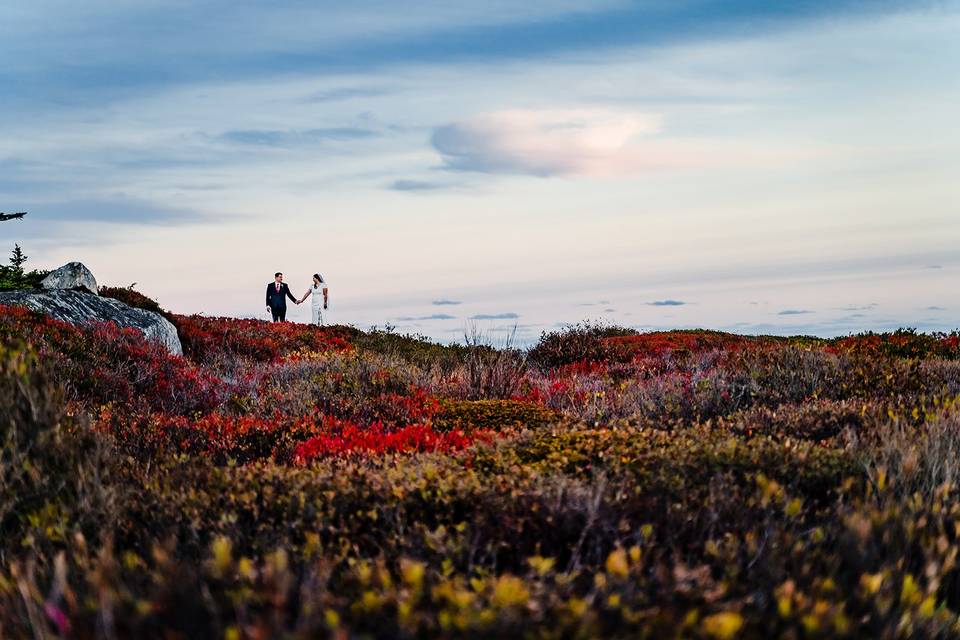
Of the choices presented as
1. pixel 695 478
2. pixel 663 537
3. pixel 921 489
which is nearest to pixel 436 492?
pixel 663 537

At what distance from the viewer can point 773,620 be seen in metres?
3.10

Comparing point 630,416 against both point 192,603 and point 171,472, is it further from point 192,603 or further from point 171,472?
point 192,603

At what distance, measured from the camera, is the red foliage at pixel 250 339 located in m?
18.5

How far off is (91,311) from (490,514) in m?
14.4

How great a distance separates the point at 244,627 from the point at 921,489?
443 cm

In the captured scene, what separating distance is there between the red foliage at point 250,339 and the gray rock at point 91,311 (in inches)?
31.7

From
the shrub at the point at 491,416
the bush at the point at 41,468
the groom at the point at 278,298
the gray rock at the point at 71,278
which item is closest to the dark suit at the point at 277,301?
the groom at the point at 278,298

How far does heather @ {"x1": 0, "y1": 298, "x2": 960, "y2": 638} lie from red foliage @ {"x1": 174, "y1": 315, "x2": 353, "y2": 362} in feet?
25.6

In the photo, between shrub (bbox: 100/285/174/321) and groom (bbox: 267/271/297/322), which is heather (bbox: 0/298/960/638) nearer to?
shrub (bbox: 100/285/174/321)

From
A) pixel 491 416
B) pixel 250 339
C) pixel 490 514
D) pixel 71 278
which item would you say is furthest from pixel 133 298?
pixel 490 514

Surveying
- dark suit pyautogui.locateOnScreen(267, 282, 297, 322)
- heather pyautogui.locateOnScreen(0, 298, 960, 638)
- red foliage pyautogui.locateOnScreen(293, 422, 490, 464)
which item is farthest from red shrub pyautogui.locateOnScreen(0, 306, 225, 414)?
dark suit pyautogui.locateOnScreen(267, 282, 297, 322)

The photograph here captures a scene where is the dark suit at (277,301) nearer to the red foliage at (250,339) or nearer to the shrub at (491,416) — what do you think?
the red foliage at (250,339)

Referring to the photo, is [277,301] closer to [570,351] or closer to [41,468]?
[570,351]

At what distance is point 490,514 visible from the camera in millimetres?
4617
